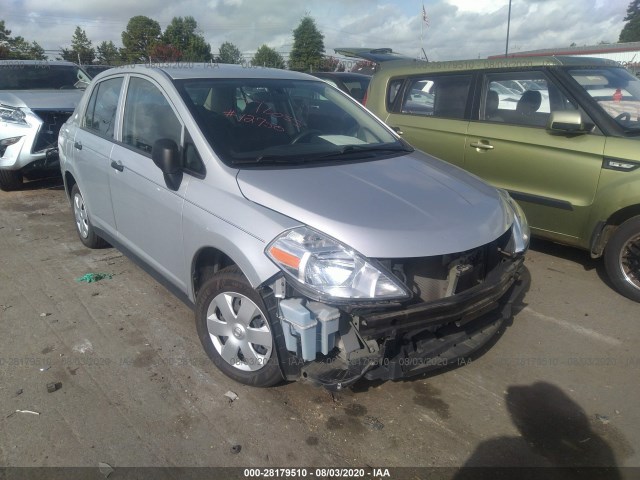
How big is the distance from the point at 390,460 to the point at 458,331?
2.56 ft

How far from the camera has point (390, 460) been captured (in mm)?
2490

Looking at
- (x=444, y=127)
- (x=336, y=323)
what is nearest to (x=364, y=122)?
(x=444, y=127)

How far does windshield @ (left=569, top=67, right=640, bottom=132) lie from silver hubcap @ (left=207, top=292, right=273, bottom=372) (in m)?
3.44

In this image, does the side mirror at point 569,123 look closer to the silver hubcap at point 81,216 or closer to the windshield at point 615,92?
the windshield at point 615,92

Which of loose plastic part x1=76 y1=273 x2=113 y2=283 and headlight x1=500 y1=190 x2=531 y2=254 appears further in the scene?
loose plastic part x1=76 y1=273 x2=113 y2=283

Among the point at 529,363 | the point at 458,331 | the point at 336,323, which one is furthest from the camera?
the point at 529,363

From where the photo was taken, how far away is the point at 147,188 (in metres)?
3.47

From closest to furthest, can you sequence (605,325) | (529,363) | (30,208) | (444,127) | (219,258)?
1. (219,258)
2. (529,363)
3. (605,325)
4. (444,127)
5. (30,208)

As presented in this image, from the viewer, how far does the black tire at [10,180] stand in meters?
7.43

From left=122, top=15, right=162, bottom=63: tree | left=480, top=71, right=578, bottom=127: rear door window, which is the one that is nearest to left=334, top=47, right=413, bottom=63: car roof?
left=480, top=71, right=578, bottom=127: rear door window

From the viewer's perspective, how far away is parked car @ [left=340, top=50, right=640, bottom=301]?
4.11m

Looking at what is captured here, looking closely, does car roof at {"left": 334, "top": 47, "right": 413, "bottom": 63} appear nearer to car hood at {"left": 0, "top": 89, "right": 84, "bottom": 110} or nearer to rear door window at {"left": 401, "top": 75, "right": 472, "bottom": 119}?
rear door window at {"left": 401, "top": 75, "right": 472, "bottom": 119}

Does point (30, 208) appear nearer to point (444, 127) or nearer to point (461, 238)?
point (444, 127)

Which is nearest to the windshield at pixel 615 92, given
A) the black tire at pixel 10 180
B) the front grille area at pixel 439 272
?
the front grille area at pixel 439 272
